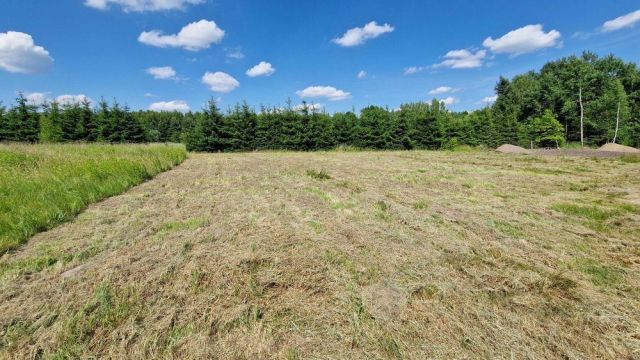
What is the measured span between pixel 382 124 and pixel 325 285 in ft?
89.6

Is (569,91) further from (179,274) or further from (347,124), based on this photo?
(179,274)

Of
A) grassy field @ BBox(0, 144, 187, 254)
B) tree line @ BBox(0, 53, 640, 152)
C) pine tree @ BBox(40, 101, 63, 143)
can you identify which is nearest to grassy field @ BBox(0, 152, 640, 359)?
grassy field @ BBox(0, 144, 187, 254)

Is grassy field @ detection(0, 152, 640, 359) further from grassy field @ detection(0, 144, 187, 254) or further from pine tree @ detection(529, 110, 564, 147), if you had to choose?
pine tree @ detection(529, 110, 564, 147)

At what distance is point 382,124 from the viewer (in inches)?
1117

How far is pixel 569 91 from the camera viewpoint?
35281 mm

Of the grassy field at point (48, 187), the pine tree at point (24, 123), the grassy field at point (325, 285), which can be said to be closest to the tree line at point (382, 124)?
the pine tree at point (24, 123)

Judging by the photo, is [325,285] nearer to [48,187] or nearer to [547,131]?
[48,187]

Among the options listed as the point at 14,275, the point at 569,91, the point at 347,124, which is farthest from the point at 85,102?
the point at 569,91

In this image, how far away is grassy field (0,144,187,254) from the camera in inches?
153

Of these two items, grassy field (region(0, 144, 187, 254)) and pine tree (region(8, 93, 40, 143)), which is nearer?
grassy field (region(0, 144, 187, 254))

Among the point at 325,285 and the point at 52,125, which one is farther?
the point at 52,125

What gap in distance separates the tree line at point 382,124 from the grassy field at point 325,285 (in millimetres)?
21768

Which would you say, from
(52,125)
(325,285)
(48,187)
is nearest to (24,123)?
(52,125)

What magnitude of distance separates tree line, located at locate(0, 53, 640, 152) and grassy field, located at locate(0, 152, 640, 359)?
21.8 metres
